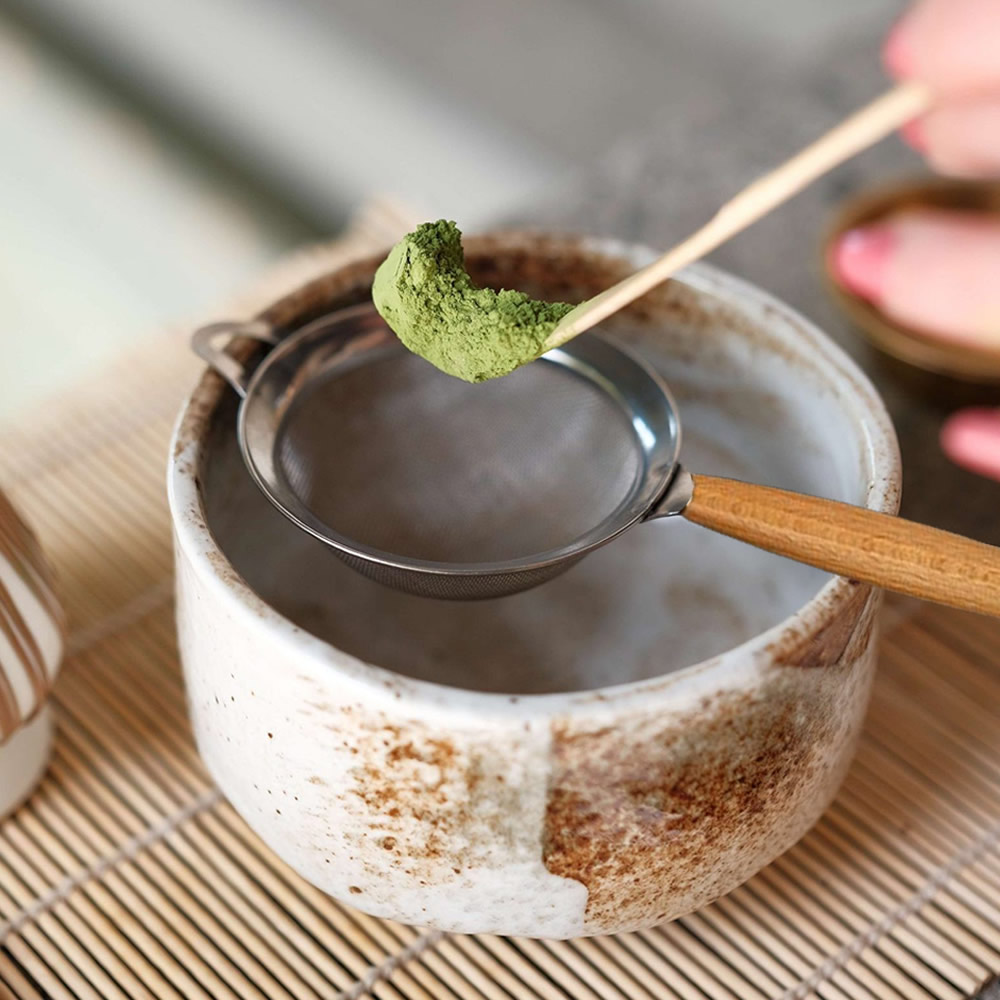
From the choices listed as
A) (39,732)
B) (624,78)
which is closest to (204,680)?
(39,732)

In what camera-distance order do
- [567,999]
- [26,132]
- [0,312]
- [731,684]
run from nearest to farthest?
1. [731,684]
2. [567,999]
3. [0,312]
4. [26,132]

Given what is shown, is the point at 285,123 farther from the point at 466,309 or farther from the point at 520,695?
the point at 520,695

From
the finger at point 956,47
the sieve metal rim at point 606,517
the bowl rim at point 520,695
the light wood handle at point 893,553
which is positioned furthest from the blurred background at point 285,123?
the light wood handle at point 893,553

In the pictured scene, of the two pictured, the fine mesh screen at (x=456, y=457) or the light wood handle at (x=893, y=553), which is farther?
the fine mesh screen at (x=456, y=457)

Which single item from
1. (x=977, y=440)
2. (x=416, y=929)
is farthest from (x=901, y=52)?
(x=416, y=929)

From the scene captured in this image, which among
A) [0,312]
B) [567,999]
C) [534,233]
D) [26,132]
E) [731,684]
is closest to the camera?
[731,684]

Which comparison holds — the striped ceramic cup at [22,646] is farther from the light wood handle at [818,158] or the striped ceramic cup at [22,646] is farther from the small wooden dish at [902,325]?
the small wooden dish at [902,325]

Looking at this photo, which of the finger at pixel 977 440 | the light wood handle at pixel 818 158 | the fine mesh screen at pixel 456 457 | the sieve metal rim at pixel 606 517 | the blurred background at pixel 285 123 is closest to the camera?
the light wood handle at pixel 818 158

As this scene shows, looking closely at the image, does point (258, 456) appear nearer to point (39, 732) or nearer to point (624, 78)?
point (39, 732)
